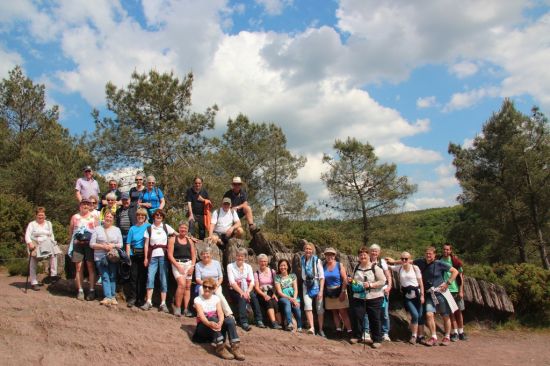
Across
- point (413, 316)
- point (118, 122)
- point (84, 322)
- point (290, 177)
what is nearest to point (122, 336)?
point (84, 322)

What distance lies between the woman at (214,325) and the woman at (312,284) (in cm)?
193

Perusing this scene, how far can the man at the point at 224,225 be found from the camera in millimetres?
9008

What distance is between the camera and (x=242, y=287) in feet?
25.1

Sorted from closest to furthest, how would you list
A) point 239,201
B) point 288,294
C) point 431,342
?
1. point 288,294
2. point 431,342
3. point 239,201

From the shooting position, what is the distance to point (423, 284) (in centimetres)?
850

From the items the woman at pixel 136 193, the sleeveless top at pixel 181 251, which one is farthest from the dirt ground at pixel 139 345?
the woman at pixel 136 193

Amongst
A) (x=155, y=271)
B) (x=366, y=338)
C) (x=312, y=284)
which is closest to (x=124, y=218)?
(x=155, y=271)

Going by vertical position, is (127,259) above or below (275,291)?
above

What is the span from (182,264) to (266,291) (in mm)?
1656

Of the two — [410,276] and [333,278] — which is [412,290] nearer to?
[410,276]

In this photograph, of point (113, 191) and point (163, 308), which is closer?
point (163, 308)

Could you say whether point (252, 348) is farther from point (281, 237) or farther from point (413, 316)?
point (281, 237)

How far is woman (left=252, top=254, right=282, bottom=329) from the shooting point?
7797mm

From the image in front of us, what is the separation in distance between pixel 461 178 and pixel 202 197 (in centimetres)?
1700
